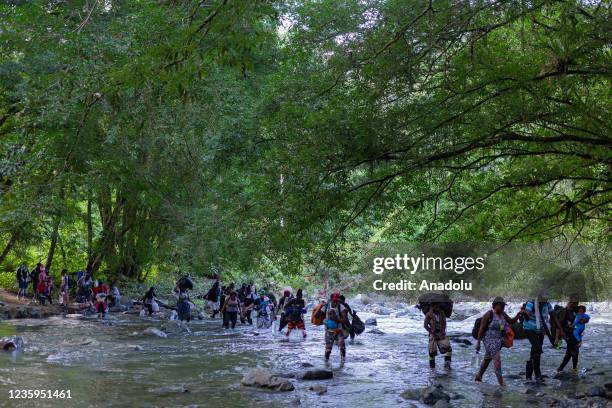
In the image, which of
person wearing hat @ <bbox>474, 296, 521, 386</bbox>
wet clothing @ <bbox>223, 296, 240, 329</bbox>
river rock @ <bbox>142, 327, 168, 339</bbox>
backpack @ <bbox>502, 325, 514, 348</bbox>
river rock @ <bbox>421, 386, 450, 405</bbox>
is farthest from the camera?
wet clothing @ <bbox>223, 296, 240, 329</bbox>

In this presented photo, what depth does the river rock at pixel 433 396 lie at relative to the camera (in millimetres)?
10578

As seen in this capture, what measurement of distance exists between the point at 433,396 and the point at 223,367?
207 inches

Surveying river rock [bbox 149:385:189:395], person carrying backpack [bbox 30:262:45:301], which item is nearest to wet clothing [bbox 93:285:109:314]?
person carrying backpack [bbox 30:262:45:301]

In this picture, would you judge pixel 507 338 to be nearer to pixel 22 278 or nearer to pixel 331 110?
pixel 331 110

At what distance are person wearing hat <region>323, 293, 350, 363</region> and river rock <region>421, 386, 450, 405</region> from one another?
157 inches

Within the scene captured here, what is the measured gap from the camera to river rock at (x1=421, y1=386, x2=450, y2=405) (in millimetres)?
10578

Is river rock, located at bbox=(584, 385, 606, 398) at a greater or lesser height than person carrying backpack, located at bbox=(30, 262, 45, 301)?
lesser

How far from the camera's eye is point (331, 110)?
11242mm

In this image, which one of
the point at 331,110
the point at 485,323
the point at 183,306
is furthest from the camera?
the point at 183,306

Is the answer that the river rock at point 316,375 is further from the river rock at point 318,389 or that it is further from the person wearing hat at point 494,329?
the person wearing hat at point 494,329

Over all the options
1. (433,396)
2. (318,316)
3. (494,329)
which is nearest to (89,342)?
(318,316)

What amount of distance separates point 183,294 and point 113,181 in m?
5.56

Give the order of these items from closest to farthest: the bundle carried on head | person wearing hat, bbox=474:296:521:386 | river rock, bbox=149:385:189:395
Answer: river rock, bbox=149:385:189:395
person wearing hat, bbox=474:296:521:386
the bundle carried on head

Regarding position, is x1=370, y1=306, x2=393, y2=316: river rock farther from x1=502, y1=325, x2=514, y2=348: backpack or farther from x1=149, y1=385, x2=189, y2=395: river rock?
x1=149, y1=385, x2=189, y2=395: river rock
